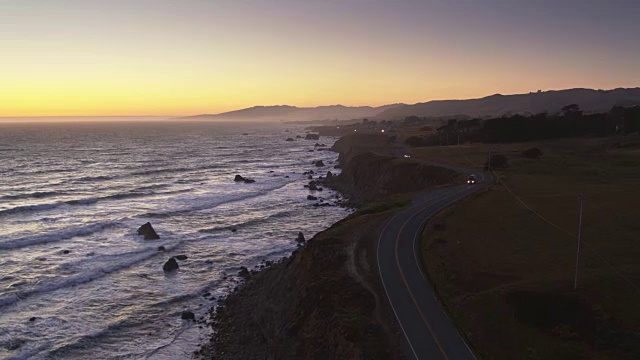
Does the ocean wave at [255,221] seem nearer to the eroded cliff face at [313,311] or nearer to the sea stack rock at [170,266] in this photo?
the sea stack rock at [170,266]

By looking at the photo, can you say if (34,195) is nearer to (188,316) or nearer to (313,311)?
(188,316)

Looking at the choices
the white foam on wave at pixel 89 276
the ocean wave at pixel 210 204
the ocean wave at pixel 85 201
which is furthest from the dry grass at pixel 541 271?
the ocean wave at pixel 85 201

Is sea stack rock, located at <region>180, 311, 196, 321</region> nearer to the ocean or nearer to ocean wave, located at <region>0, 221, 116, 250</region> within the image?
the ocean

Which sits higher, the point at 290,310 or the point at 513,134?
the point at 513,134

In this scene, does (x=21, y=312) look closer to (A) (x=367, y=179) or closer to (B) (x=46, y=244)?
(B) (x=46, y=244)

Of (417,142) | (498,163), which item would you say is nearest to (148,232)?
(498,163)

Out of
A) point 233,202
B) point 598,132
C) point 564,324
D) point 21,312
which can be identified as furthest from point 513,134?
point 21,312

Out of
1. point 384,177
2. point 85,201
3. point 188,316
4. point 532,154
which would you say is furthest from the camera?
point 532,154
